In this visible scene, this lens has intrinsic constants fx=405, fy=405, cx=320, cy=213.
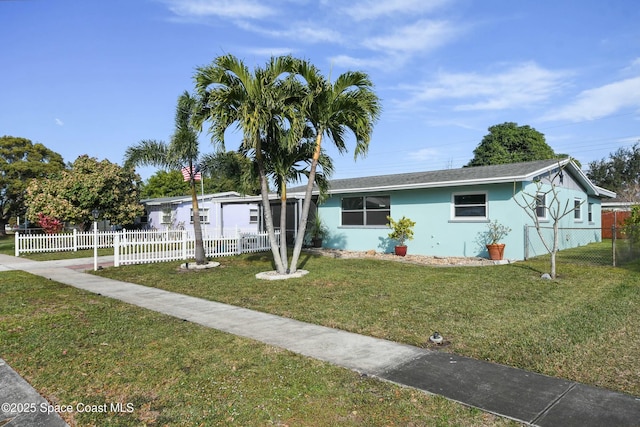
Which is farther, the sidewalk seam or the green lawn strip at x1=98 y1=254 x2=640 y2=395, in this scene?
the green lawn strip at x1=98 y1=254 x2=640 y2=395

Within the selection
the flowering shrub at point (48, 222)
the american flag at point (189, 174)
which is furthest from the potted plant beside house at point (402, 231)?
the flowering shrub at point (48, 222)

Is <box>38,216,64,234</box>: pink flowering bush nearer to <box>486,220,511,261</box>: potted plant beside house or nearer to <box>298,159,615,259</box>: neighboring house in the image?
<box>298,159,615,259</box>: neighboring house

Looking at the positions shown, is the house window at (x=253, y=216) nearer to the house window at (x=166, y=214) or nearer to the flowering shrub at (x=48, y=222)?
the house window at (x=166, y=214)

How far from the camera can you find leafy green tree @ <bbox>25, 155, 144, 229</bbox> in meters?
21.8

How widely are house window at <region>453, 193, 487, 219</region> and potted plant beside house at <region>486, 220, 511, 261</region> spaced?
51cm

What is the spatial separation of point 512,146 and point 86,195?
3535 cm

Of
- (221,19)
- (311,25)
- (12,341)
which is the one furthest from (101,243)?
(12,341)

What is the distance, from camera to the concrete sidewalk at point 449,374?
10.7 ft

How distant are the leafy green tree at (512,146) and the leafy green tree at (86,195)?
30559 mm

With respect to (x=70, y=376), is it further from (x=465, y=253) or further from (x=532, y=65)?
(x=532, y=65)

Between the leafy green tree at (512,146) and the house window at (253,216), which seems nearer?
the house window at (253,216)

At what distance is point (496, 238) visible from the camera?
1319cm

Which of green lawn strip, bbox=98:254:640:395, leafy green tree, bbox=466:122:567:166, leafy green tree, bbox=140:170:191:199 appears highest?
leafy green tree, bbox=466:122:567:166

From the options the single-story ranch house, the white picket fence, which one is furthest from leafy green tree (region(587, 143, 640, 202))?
the white picket fence
